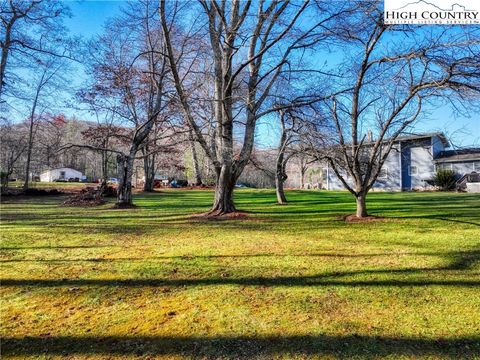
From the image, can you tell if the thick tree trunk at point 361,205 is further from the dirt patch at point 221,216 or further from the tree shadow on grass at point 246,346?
the tree shadow on grass at point 246,346

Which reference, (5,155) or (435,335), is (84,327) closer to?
(435,335)

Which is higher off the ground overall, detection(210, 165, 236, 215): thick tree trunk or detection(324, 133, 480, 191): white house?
detection(324, 133, 480, 191): white house

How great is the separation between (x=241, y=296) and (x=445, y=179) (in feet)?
82.6

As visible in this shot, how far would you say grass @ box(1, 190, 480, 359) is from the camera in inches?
96.2

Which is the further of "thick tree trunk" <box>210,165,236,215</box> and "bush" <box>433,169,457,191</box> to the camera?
"bush" <box>433,169,457,191</box>

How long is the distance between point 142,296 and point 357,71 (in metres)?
7.60

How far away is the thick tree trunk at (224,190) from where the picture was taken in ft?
32.1

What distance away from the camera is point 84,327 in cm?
274

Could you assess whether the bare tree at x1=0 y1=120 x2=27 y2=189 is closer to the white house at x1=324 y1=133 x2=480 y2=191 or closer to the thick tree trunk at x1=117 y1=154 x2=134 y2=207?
the thick tree trunk at x1=117 y1=154 x2=134 y2=207

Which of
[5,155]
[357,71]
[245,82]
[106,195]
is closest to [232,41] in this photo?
[245,82]

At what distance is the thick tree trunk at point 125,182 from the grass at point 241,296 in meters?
6.72

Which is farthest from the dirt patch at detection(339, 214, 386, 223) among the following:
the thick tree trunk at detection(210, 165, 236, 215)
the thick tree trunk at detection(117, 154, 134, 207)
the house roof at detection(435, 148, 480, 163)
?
the house roof at detection(435, 148, 480, 163)

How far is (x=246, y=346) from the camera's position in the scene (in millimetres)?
2438

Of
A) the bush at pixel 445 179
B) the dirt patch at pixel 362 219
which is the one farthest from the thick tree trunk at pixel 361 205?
the bush at pixel 445 179
